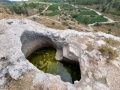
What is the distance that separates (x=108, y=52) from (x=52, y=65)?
184 inches

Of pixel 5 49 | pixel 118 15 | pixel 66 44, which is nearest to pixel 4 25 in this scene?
pixel 5 49

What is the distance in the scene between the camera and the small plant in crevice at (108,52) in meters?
11.6

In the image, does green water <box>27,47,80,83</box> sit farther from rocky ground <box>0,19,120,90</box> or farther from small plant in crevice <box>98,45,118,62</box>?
small plant in crevice <box>98,45,118,62</box>

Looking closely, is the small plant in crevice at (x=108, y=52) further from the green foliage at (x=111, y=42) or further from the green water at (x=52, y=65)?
the green water at (x=52, y=65)

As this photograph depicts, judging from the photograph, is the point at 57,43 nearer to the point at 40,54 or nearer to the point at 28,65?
the point at 40,54

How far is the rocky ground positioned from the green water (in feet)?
1.70

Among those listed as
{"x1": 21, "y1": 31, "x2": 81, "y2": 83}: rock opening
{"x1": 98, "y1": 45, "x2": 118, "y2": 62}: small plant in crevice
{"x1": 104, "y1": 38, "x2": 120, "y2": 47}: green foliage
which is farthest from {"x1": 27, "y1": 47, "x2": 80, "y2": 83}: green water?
{"x1": 104, "y1": 38, "x2": 120, "y2": 47}: green foliage

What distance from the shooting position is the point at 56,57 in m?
14.3

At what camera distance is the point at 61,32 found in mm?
14742

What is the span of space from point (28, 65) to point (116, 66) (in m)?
5.80

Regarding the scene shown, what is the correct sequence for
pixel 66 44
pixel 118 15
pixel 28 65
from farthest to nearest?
pixel 118 15
pixel 66 44
pixel 28 65

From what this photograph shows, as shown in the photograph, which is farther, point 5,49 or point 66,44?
point 66,44

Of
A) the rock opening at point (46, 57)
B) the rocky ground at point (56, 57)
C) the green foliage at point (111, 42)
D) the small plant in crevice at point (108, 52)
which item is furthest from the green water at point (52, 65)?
the green foliage at point (111, 42)

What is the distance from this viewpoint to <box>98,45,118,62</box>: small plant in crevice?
38.1 feet
